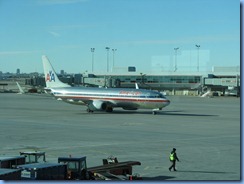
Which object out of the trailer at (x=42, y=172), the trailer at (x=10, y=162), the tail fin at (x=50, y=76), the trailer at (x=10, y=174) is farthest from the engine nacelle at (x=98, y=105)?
the trailer at (x=10, y=174)

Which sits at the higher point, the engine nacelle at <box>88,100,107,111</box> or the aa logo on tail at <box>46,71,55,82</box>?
the aa logo on tail at <box>46,71,55,82</box>

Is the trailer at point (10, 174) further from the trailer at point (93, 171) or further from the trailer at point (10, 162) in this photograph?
the trailer at point (93, 171)

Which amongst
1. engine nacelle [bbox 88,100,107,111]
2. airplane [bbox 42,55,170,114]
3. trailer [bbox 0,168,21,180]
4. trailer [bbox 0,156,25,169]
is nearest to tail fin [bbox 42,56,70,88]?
airplane [bbox 42,55,170,114]

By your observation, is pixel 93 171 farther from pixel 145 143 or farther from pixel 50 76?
pixel 50 76

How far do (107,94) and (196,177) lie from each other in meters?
38.2

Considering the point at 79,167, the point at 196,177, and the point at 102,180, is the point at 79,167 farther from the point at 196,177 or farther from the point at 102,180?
the point at 196,177

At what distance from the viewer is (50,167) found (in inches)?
702

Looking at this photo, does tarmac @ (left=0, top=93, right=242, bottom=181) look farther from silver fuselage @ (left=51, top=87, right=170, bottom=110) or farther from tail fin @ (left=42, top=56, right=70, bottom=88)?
tail fin @ (left=42, top=56, right=70, bottom=88)

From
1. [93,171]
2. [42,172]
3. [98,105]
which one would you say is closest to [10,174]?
[42,172]

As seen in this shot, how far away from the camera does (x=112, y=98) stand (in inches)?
2253

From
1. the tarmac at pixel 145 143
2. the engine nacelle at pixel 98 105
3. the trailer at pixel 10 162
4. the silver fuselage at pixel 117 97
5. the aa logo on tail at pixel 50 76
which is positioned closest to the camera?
the trailer at pixel 10 162

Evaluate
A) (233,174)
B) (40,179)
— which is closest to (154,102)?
(233,174)

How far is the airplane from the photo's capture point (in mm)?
54513

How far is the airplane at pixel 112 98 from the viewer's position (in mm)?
54513
